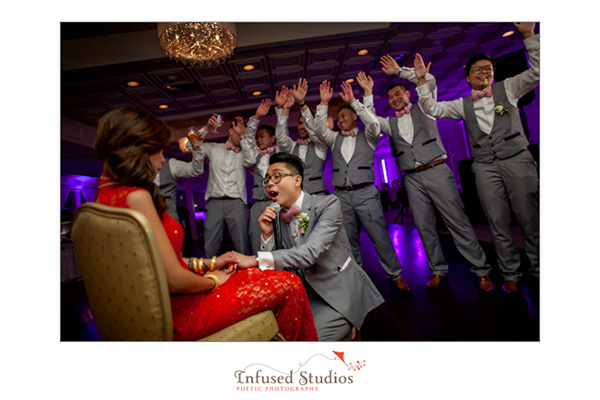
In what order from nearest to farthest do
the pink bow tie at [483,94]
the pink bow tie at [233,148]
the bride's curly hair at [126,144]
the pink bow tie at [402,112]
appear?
the bride's curly hair at [126,144]
the pink bow tie at [483,94]
the pink bow tie at [402,112]
the pink bow tie at [233,148]

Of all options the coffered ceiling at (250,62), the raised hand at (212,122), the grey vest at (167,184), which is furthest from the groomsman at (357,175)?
the grey vest at (167,184)

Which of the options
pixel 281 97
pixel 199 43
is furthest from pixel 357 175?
pixel 199 43

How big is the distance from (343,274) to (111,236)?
117 cm

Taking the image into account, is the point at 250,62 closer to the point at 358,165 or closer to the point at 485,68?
the point at 358,165

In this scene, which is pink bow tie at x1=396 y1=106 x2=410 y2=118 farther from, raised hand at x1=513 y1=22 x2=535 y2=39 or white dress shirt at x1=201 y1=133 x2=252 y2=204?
white dress shirt at x1=201 y1=133 x2=252 y2=204

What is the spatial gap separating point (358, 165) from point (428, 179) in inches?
27.2

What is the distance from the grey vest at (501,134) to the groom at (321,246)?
1.57m

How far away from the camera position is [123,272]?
0.94 m

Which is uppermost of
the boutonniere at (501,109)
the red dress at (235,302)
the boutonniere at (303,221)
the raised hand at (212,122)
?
the raised hand at (212,122)

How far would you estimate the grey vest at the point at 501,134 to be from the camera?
7.50ft

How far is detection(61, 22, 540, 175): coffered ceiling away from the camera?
2078 millimetres

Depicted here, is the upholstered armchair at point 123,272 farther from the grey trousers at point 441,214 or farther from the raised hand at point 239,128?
the raised hand at point 239,128
